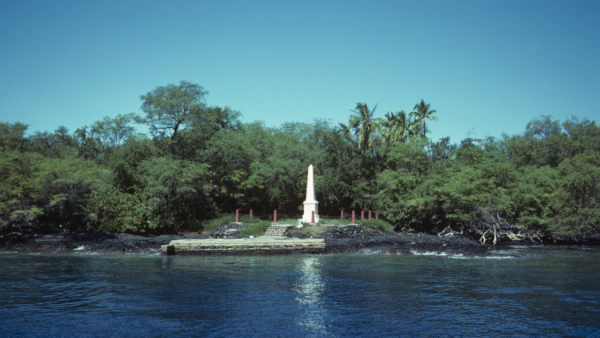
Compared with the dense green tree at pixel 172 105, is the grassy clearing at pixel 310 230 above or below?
below

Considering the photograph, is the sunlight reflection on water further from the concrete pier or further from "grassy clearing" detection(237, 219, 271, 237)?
"grassy clearing" detection(237, 219, 271, 237)

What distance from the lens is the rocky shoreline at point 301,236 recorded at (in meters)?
29.4

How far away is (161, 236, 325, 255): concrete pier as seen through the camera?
28.4 meters

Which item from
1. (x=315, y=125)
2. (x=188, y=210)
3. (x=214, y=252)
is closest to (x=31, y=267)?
(x=214, y=252)

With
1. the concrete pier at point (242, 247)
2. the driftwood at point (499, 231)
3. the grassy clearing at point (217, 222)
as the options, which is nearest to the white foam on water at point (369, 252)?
the concrete pier at point (242, 247)

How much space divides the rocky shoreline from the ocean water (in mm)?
4408

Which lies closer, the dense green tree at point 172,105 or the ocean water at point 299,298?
the ocean water at point 299,298

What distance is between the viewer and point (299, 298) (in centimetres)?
1527

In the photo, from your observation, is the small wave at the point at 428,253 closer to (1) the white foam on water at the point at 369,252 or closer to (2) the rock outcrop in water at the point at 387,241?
(2) the rock outcrop in water at the point at 387,241

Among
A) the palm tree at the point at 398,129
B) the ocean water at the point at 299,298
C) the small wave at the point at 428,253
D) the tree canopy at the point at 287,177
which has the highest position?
the palm tree at the point at 398,129

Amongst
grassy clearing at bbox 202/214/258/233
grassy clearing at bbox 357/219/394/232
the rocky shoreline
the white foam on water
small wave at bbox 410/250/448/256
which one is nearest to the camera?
small wave at bbox 410/250/448/256

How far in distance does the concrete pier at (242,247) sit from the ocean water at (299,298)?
335 cm

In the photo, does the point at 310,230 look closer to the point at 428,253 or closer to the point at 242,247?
the point at 242,247

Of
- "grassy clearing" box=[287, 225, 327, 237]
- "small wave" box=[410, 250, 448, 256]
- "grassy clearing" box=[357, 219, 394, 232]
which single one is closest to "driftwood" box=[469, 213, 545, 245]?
"grassy clearing" box=[357, 219, 394, 232]
